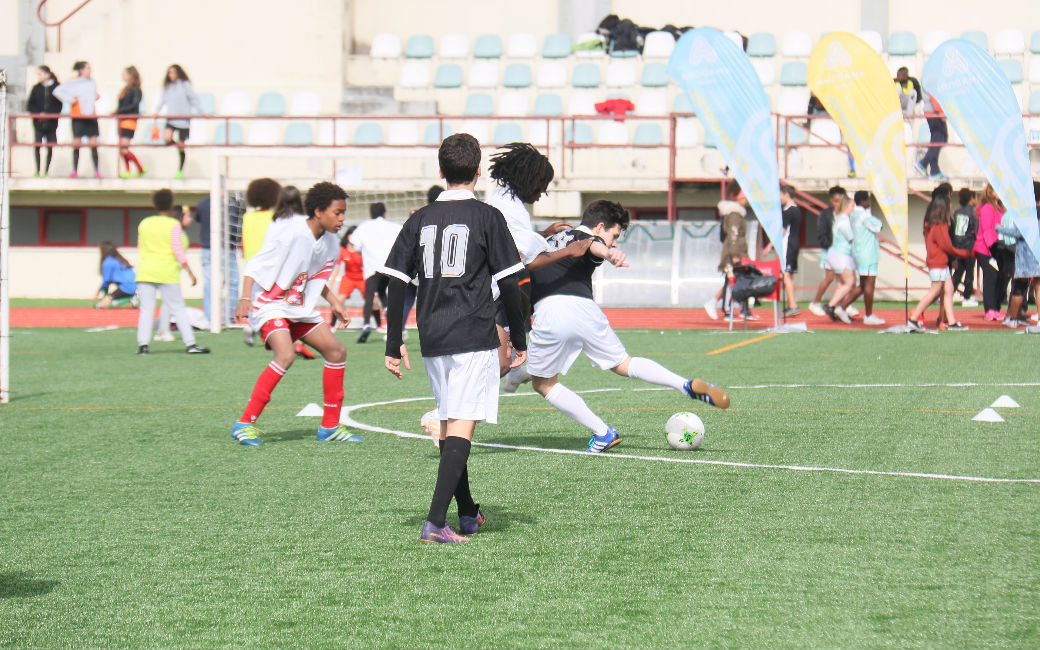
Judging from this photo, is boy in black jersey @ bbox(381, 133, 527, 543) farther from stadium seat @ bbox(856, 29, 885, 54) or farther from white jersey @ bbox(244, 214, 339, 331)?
stadium seat @ bbox(856, 29, 885, 54)

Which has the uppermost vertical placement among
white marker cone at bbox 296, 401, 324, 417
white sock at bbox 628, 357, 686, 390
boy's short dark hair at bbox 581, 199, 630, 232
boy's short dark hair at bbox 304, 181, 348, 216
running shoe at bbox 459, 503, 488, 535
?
boy's short dark hair at bbox 304, 181, 348, 216

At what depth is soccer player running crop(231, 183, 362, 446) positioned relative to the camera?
8.63 meters

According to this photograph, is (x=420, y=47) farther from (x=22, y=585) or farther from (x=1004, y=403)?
(x=22, y=585)

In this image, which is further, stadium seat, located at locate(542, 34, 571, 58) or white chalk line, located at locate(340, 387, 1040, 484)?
stadium seat, located at locate(542, 34, 571, 58)

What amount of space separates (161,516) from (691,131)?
869 inches

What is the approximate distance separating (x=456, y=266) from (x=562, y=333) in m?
2.33

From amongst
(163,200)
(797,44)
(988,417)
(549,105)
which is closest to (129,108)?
(549,105)

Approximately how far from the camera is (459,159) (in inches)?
222

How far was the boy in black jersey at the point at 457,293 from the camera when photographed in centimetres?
559

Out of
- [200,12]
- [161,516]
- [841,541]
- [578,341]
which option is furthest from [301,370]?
[200,12]

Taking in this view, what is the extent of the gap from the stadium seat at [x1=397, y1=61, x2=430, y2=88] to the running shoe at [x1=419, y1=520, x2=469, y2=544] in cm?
2470

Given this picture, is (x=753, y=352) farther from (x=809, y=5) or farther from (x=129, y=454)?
(x=809, y=5)

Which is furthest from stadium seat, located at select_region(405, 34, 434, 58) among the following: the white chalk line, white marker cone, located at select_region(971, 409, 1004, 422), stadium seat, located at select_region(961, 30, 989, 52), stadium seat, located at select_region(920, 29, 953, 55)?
white marker cone, located at select_region(971, 409, 1004, 422)

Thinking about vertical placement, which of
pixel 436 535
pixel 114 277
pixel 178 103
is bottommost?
pixel 436 535
